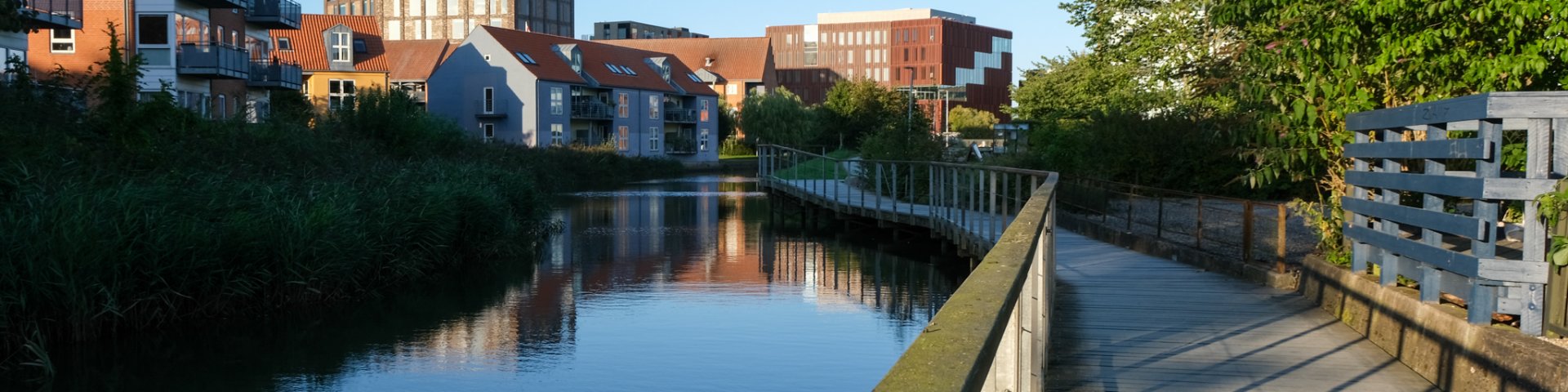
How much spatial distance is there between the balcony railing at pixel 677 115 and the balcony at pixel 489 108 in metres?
15.7

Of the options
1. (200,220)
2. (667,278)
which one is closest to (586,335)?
(200,220)

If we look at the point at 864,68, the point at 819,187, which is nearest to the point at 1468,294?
the point at 819,187

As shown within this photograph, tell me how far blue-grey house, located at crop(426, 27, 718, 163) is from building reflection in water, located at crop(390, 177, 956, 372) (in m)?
33.9

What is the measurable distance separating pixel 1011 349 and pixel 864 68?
13204cm

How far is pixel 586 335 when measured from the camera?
15.1 metres

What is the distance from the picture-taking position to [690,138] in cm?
8525

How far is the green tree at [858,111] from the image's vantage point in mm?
83500

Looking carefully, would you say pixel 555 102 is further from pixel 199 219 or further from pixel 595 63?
pixel 199 219

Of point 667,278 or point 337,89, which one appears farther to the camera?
point 337,89

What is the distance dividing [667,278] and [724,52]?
302 ft

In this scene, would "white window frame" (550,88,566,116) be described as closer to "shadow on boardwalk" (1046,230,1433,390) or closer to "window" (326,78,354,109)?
"window" (326,78,354,109)

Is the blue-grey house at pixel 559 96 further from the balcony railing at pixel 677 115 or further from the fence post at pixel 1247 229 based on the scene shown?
the fence post at pixel 1247 229

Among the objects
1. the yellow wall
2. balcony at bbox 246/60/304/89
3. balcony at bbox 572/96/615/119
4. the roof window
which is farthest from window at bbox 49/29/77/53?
balcony at bbox 572/96/615/119

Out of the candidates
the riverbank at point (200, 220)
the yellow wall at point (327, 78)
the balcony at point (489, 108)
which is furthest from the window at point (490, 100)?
the riverbank at point (200, 220)
